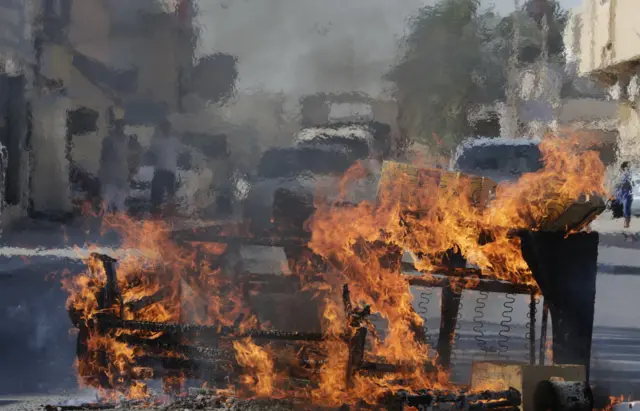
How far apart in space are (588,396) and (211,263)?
241cm

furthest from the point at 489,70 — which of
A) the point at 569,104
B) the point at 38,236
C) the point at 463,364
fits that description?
the point at 38,236

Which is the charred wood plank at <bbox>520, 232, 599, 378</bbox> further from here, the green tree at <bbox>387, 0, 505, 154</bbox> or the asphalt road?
the green tree at <bbox>387, 0, 505, 154</bbox>

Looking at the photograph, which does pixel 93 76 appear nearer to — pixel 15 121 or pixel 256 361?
pixel 15 121

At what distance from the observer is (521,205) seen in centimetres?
392

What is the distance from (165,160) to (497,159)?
5074mm

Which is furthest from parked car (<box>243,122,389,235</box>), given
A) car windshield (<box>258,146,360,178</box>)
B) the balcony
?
the balcony

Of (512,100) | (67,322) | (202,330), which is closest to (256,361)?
(202,330)

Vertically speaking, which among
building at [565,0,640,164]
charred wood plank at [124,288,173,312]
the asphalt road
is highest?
building at [565,0,640,164]

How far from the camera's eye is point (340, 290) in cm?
413

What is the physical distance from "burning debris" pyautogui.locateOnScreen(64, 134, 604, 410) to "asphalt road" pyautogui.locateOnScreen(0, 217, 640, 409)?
646mm

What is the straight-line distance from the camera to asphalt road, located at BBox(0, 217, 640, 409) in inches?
213

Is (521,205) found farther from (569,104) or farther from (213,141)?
(569,104)

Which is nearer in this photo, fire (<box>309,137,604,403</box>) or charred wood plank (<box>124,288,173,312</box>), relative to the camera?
fire (<box>309,137,604,403</box>)

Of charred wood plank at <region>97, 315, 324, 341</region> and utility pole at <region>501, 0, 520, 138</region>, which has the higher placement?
utility pole at <region>501, 0, 520, 138</region>
